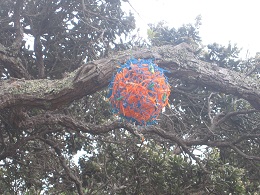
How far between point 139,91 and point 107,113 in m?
3.50

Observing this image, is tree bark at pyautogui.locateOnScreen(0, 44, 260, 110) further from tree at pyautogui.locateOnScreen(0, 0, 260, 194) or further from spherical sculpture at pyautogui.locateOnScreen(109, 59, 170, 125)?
spherical sculpture at pyautogui.locateOnScreen(109, 59, 170, 125)

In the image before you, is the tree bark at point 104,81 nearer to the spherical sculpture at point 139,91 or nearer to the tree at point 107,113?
the tree at point 107,113

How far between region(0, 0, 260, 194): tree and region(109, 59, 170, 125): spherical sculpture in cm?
42

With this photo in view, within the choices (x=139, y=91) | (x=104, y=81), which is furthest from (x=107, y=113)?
(x=139, y=91)

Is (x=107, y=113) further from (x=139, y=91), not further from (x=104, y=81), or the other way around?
(x=139, y=91)

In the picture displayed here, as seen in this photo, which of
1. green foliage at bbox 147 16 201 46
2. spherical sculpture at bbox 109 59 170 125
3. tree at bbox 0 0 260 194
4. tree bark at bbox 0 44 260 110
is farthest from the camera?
green foliage at bbox 147 16 201 46

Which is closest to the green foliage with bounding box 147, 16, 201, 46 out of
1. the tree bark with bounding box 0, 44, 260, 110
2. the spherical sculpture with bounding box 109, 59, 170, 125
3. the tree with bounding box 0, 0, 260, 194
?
the tree with bounding box 0, 0, 260, 194

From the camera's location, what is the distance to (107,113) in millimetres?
6359

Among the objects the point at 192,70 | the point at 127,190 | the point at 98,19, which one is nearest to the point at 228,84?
the point at 192,70

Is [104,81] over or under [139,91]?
over

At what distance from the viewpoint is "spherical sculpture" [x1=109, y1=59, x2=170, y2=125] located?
2924 millimetres

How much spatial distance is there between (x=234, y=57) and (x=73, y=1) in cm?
284

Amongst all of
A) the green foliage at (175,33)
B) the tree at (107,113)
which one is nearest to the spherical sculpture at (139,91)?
the tree at (107,113)

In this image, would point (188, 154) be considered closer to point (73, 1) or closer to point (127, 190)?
point (127, 190)
